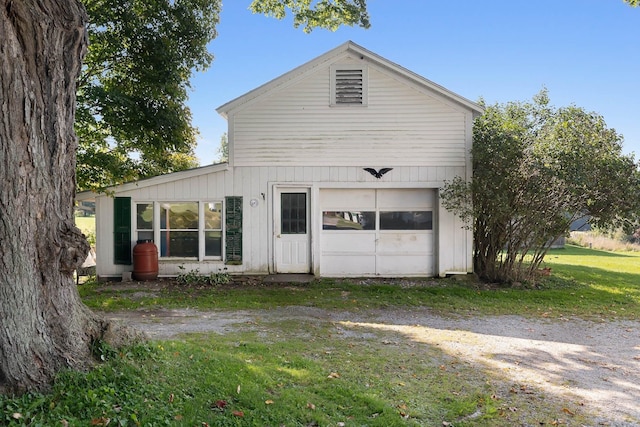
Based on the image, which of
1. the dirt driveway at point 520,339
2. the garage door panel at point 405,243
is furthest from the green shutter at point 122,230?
the garage door panel at point 405,243

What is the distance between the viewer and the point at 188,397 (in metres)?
3.74

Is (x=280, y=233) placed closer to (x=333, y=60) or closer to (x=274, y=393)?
(x=333, y=60)

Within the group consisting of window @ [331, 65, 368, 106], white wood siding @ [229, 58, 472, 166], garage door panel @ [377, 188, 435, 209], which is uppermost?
window @ [331, 65, 368, 106]

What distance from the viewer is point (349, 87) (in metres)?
11.9

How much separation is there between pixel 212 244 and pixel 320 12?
6.59 m

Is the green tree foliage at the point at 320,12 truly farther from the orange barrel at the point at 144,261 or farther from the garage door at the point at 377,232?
the orange barrel at the point at 144,261

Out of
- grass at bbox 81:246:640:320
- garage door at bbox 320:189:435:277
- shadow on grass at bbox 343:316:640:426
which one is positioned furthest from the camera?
garage door at bbox 320:189:435:277

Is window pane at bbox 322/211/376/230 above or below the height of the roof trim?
below

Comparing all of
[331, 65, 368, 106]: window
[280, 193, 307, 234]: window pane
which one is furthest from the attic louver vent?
[280, 193, 307, 234]: window pane

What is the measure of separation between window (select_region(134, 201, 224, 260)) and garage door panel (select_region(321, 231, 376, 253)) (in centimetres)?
294

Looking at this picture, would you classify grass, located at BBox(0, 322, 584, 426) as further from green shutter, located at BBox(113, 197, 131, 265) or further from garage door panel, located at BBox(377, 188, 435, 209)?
green shutter, located at BBox(113, 197, 131, 265)

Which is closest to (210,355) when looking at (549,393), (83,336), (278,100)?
(83,336)

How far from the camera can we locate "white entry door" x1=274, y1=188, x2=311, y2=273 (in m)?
11.9

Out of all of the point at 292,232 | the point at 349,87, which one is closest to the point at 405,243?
the point at 292,232
